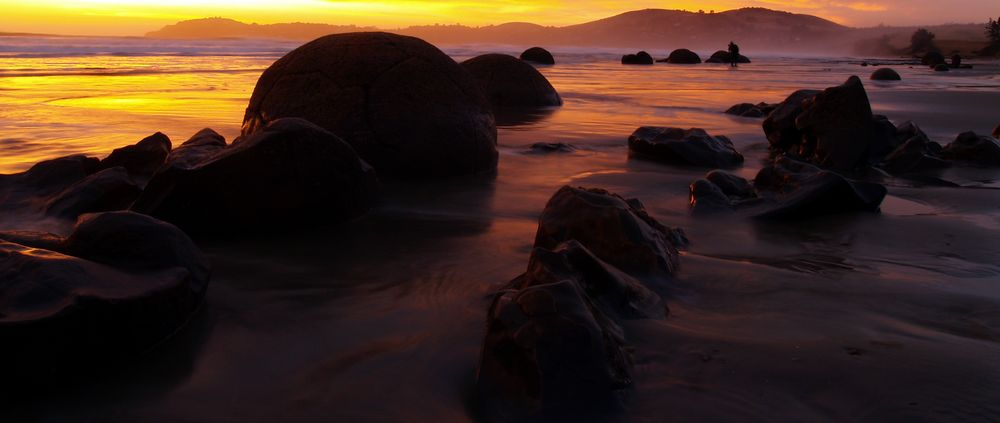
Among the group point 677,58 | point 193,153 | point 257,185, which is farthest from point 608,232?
point 677,58

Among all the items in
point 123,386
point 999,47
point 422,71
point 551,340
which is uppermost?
point 999,47

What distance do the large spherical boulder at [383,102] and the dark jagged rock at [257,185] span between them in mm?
1041

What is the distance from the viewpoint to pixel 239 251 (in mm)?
3039

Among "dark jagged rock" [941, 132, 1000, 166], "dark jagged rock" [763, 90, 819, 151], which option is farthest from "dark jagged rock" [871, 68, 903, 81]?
"dark jagged rock" [941, 132, 1000, 166]

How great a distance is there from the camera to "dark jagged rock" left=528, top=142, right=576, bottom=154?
5.94 metres

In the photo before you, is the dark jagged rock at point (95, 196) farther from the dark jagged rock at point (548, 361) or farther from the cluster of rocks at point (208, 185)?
the dark jagged rock at point (548, 361)

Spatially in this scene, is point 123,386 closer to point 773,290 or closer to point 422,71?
point 773,290

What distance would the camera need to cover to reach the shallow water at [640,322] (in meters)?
1.75

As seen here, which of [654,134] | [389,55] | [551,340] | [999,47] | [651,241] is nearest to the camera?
[551,340]

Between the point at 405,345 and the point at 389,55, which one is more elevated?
the point at 389,55

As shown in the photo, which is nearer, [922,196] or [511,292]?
[511,292]

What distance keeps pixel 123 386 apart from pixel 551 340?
1053 mm

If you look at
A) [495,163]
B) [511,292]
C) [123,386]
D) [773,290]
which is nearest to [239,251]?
[123,386]

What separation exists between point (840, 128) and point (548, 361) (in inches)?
184
